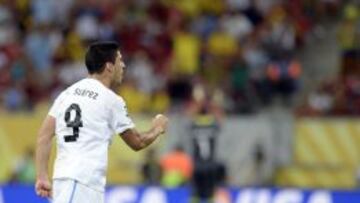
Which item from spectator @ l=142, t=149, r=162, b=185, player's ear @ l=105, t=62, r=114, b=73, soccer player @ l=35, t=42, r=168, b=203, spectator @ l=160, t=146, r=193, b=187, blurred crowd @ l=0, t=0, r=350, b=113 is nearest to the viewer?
soccer player @ l=35, t=42, r=168, b=203

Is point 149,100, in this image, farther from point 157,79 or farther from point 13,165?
point 13,165

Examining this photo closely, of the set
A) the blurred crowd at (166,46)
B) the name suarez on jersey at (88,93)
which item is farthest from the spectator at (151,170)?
the name suarez on jersey at (88,93)

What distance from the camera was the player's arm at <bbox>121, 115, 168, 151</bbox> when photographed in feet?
33.1

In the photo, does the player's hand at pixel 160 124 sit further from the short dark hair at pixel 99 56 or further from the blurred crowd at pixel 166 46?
the blurred crowd at pixel 166 46

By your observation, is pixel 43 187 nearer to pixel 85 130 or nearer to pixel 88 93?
pixel 85 130

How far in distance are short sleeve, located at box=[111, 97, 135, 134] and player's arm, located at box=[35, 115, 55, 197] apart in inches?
17.5

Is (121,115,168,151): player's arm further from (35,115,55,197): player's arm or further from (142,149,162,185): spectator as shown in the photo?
(142,149,162,185): spectator

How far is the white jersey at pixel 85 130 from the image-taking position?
32.1 ft

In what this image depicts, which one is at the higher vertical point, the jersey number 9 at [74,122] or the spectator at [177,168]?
the spectator at [177,168]

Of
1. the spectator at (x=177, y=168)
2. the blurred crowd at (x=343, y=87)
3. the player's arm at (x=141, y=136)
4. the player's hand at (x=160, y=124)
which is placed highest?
the blurred crowd at (x=343, y=87)

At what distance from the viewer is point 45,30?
2500 cm

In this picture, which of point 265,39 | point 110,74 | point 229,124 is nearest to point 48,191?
point 110,74

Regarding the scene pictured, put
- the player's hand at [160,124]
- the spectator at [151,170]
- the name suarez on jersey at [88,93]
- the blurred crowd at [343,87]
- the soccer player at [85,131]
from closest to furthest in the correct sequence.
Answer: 1. the soccer player at [85,131]
2. the name suarez on jersey at [88,93]
3. the player's hand at [160,124]
4. the spectator at [151,170]
5. the blurred crowd at [343,87]

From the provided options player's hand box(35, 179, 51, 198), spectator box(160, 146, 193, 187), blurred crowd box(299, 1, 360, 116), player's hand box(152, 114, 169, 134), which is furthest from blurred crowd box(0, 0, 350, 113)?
Answer: player's hand box(35, 179, 51, 198)
